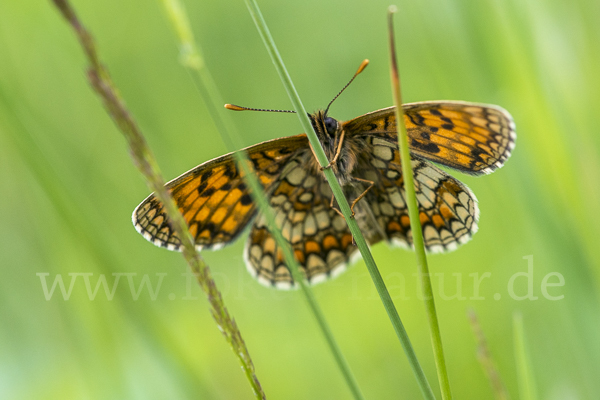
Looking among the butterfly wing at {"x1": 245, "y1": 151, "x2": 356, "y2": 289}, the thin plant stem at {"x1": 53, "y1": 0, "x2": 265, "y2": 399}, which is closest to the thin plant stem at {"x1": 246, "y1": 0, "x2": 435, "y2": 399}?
the thin plant stem at {"x1": 53, "y1": 0, "x2": 265, "y2": 399}

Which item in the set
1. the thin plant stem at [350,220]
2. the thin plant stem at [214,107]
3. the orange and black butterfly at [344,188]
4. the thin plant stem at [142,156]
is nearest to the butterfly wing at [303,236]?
the orange and black butterfly at [344,188]

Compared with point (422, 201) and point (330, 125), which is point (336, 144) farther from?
point (422, 201)

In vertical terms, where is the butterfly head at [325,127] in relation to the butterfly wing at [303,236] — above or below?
above

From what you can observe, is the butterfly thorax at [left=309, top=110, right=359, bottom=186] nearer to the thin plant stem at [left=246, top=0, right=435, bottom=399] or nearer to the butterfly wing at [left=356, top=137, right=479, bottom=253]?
the butterfly wing at [left=356, top=137, right=479, bottom=253]

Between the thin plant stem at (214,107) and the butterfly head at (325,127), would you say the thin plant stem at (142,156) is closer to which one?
the thin plant stem at (214,107)

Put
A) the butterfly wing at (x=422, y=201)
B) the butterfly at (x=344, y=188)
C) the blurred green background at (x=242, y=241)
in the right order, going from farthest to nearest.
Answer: the butterfly wing at (x=422, y=201) → the butterfly at (x=344, y=188) → the blurred green background at (x=242, y=241)

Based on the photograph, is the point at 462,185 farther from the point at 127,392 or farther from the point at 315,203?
the point at 127,392
